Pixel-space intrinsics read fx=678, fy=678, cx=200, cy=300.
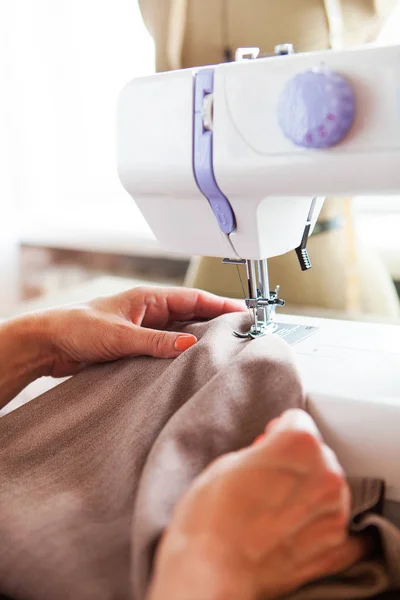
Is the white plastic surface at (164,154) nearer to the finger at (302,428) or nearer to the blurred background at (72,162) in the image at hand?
the finger at (302,428)

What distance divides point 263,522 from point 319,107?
18.2 inches

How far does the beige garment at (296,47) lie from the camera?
1673 mm

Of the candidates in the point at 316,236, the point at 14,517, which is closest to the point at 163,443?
the point at 14,517

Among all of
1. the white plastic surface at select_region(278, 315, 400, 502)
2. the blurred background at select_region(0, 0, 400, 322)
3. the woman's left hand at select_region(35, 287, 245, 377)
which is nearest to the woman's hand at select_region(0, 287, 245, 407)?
the woman's left hand at select_region(35, 287, 245, 377)

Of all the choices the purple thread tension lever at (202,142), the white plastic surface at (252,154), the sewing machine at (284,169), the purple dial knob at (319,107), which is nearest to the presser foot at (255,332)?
Answer: the sewing machine at (284,169)

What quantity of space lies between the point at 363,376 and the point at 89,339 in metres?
0.44

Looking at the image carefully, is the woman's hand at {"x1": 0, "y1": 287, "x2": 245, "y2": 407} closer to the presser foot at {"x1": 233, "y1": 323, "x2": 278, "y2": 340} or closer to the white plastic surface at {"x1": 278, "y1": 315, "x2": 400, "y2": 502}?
the presser foot at {"x1": 233, "y1": 323, "x2": 278, "y2": 340}

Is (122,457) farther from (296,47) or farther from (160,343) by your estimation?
(296,47)

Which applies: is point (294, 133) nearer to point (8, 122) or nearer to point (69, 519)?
point (69, 519)

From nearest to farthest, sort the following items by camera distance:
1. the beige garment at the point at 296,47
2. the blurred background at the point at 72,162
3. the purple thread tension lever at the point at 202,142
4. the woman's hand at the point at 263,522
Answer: the woman's hand at the point at 263,522, the purple thread tension lever at the point at 202,142, the beige garment at the point at 296,47, the blurred background at the point at 72,162

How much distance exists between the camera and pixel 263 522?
0.57 m

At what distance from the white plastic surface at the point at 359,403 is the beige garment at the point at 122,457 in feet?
0.15

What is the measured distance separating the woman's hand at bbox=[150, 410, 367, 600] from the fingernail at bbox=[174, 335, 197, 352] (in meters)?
0.40

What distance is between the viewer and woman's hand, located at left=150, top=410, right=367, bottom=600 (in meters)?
0.55
